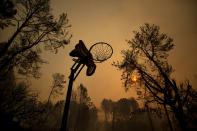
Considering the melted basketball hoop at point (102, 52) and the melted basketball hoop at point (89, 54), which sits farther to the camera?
the melted basketball hoop at point (102, 52)

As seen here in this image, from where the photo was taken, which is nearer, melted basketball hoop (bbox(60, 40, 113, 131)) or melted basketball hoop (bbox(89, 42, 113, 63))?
melted basketball hoop (bbox(60, 40, 113, 131))

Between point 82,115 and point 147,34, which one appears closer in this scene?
point 147,34

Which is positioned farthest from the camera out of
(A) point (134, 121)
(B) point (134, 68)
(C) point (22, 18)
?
(A) point (134, 121)

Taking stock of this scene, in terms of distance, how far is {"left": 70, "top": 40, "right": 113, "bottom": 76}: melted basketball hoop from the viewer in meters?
4.33

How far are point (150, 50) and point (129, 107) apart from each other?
41118 millimetres

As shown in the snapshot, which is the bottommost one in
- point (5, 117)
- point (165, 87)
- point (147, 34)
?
point (5, 117)

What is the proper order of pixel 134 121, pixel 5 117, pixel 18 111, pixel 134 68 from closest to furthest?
pixel 5 117 < pixel 18 111 < pixel 134 68 < pixel 134 121

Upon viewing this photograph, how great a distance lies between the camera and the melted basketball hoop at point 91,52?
14.2 ft

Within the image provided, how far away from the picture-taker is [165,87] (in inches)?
404

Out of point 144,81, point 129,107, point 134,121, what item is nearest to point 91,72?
point 144,81

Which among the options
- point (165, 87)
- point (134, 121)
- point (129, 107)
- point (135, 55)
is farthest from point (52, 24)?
point (129, 107)

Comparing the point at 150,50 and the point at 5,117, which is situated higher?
the point at 150,50

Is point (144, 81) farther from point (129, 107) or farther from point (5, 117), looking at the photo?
point (129, 107)

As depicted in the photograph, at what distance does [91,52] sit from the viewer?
17.9ft
